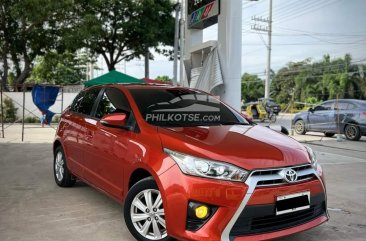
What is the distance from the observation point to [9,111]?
74.9ft

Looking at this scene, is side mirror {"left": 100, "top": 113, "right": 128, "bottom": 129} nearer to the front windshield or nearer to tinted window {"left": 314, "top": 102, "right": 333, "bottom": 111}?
the front windshield

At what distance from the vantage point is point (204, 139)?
12.8 feet

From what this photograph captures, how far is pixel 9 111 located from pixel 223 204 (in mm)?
21816

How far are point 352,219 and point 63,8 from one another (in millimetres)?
20577

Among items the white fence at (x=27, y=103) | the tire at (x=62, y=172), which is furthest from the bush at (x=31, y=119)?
the tire at (x=62, y=172)

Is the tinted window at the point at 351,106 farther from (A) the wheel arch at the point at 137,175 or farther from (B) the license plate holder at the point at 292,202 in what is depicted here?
(A) the wheel arch at the point at 137,175

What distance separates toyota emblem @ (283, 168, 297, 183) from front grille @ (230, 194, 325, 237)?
0.28 meters

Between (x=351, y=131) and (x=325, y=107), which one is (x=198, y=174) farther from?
(x=325, y=107)

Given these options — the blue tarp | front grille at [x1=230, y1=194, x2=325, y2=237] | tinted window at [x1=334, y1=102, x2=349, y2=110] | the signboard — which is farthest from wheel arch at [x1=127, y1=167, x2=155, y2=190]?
tinted window at [x1=334, y1=102, x2=349, y2=110]

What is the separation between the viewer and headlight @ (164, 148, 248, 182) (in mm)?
3424

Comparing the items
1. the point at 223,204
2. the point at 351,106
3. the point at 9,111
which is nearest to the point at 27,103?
the point at 9,111

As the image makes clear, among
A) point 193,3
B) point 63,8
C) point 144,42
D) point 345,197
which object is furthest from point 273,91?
point 345,197

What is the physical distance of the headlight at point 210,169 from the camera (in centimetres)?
342

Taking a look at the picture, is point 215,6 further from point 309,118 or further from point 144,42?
point 144,42
